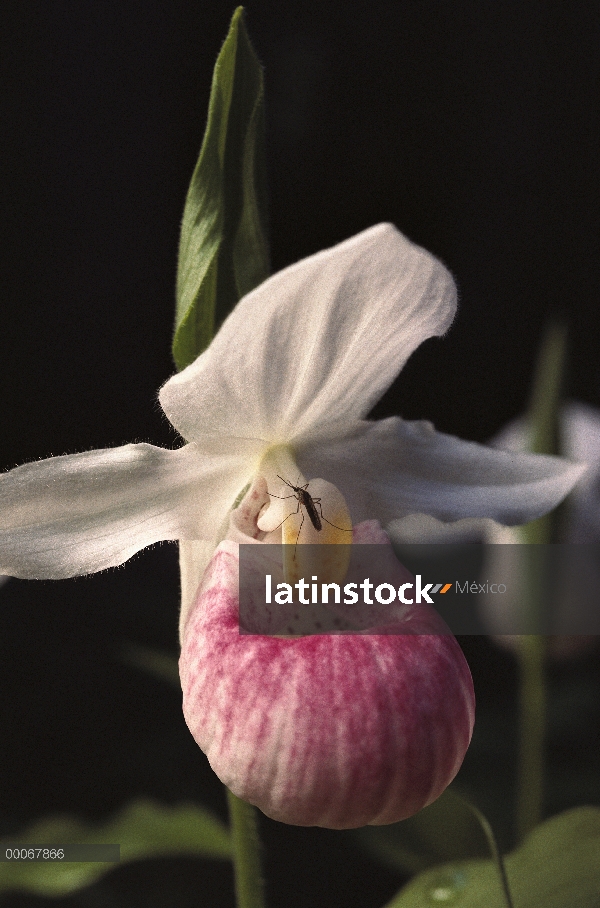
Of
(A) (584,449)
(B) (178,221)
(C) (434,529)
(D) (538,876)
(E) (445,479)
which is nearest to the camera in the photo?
(D) (538,876)

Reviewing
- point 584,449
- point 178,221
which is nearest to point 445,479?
point 584,449

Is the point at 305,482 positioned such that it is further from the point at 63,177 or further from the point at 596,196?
the point at 596,196

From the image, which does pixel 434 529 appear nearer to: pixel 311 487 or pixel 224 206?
pixel 311 487

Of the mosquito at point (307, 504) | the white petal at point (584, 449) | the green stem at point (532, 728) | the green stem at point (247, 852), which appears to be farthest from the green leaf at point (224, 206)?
the white petal at point (584, 449)

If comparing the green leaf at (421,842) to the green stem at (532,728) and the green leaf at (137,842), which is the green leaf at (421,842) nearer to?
the green stem at (532,728)

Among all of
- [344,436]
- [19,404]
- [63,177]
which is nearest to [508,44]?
[63,177]

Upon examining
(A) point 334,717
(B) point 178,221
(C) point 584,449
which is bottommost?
(C) point 584,449

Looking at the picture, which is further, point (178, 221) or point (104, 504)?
point (178, 221)
